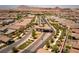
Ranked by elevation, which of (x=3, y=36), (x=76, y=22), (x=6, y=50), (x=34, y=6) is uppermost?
(x=34, y=6)

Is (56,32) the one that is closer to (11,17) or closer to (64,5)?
(64,5)

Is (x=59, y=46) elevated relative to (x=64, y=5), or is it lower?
lower

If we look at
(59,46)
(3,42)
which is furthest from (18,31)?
(59,46)

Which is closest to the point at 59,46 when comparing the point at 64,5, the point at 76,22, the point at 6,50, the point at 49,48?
the point at 49,48

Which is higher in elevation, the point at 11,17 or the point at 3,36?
the point at 11,17

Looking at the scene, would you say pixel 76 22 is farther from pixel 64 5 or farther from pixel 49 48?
pixel 49 48
